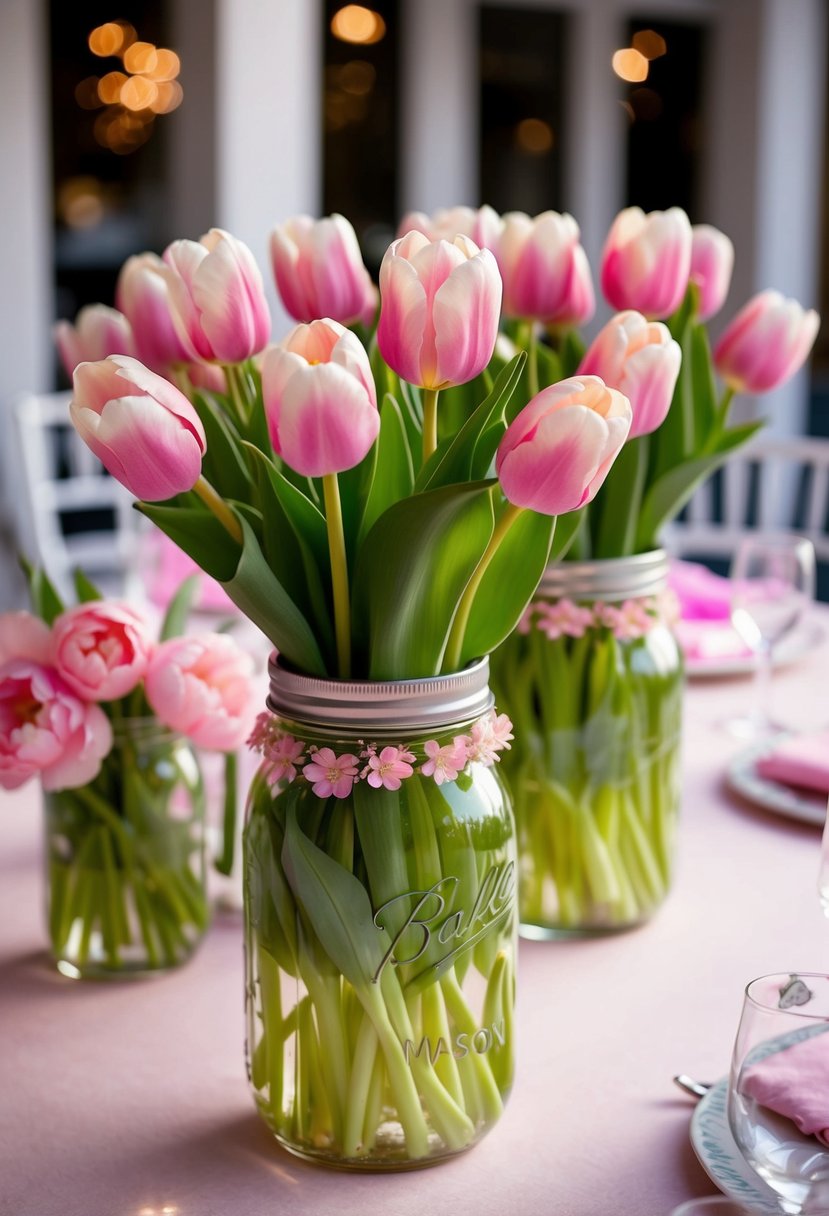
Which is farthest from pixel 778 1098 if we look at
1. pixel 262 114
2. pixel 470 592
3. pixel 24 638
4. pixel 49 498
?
pixel 262 114

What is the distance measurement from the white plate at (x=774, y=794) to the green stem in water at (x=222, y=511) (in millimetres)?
612

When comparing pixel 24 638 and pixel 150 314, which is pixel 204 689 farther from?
pixel 150 314

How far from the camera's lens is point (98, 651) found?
791 mm

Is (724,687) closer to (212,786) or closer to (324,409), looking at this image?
(212,786)

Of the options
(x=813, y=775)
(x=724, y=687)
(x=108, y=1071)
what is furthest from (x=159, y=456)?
(x=724, y=687)

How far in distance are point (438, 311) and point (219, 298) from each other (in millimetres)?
126

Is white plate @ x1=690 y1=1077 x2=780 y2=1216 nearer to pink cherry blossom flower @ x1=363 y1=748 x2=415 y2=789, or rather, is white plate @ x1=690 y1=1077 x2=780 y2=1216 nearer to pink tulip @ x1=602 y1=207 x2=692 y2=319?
pink cherry blossom flower @ x1=363 y1=748 x2=415 y2=789

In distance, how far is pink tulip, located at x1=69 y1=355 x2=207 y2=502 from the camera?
55cm

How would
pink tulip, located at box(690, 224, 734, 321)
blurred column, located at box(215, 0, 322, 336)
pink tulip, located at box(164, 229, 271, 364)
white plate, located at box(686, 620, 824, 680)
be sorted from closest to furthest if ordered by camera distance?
pink tulip, located at box(164, 229, 271, 364) < pink tulip, located at box(690, 224, 734, 321) < white plate, located at box(686, 620, 824, 680) < blurred column, located at box(215, 0, 322, 336)

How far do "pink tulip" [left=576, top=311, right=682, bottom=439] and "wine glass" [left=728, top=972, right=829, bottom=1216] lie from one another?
29cm

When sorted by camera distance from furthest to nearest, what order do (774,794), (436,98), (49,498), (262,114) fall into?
(436,98), (262,114), (49,498), (774,794)

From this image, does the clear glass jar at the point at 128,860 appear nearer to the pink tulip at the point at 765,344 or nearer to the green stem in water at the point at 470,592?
the green stem in water at the point at 470,592

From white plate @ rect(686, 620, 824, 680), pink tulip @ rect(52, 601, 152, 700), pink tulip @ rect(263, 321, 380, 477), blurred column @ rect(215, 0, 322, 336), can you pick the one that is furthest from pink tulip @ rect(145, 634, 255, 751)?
blurred column @ rect(215, 0, 322, 336)

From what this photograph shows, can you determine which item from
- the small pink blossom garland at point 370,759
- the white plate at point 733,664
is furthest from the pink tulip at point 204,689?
the white plate at point 733,664
